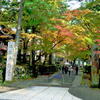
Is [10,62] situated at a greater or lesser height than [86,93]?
greater

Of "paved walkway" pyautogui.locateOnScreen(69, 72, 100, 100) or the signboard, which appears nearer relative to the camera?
"paved walkway" pyautogui.locateOnScreen(69, 72, 100, 100)

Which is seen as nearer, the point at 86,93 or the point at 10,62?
the point at 86,93

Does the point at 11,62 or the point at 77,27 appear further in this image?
the point at 77,27

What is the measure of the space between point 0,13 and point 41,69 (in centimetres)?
1068

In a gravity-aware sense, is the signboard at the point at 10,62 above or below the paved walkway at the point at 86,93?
above

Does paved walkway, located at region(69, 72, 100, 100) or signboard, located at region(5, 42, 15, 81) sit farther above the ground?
signboard, located at region(5, 42, 15, 81)

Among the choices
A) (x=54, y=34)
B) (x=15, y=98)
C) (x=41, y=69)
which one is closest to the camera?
(x=15, y=98)

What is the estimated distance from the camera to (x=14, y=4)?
2536 centimetres

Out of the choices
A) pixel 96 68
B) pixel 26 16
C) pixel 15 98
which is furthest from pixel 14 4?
pixel 15 98

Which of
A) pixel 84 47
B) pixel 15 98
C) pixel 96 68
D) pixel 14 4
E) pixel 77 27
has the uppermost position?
pixel 14 4

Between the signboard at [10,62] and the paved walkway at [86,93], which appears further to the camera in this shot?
the signboard at [10,62]

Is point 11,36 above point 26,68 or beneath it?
above

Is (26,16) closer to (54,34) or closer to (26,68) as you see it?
(54,34)

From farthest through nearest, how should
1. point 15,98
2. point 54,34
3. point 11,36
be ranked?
1. point 11,36
2. point 54,34
3. point 15,98
